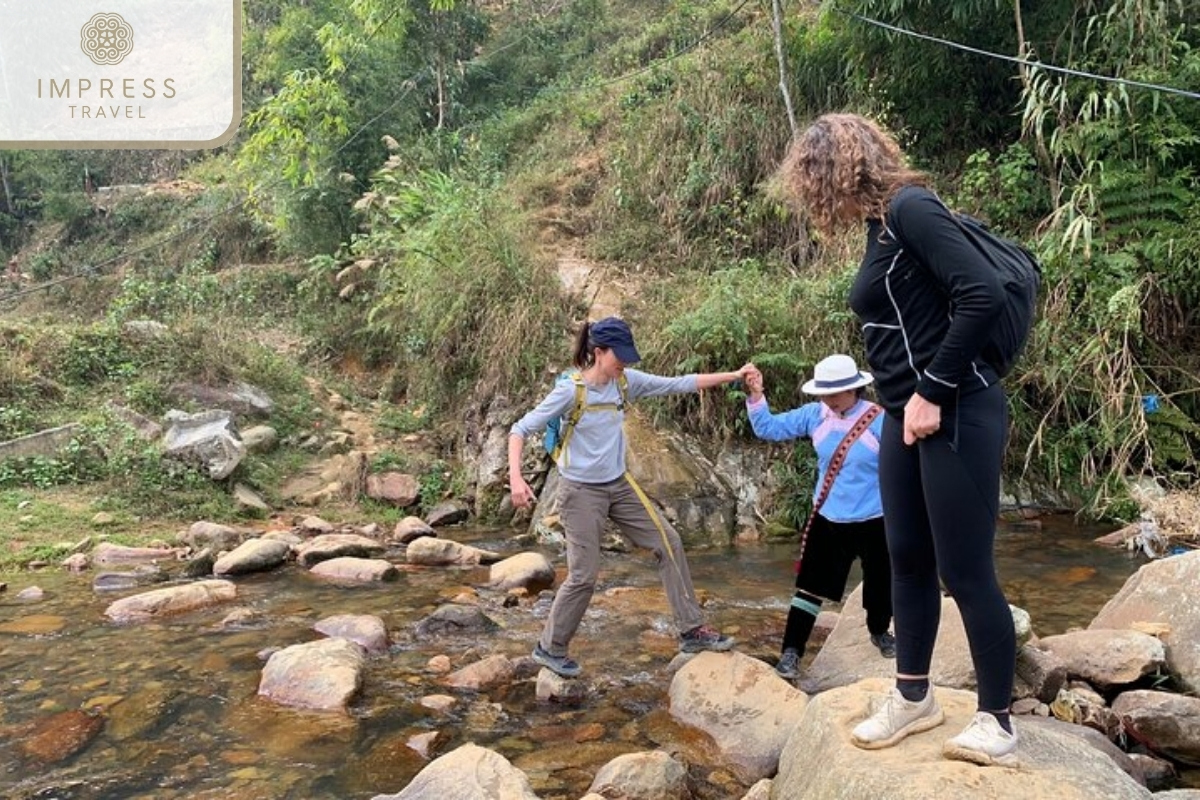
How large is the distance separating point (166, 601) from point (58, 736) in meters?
1.68

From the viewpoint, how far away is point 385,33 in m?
13.4

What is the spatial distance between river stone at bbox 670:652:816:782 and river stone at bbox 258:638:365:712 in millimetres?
1481

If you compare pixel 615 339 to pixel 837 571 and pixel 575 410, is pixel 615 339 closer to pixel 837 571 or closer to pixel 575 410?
pixel 575 410

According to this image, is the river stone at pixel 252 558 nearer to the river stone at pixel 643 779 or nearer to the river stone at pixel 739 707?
the river stone at pixel 739 707

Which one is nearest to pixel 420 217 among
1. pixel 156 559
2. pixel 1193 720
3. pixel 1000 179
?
pixel 156 559

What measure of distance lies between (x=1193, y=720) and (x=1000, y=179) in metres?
6.38

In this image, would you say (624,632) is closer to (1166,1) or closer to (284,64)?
(1166,1)

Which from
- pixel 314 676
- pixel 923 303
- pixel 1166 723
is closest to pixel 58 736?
pixel 314 676

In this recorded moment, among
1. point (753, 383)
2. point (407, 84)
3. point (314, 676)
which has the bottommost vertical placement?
point (314, 676)

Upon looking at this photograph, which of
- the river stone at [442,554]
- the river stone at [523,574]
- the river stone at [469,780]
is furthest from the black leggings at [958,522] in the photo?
the river stone at [442,554]

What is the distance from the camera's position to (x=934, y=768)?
8.12 ft

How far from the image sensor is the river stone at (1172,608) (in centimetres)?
399

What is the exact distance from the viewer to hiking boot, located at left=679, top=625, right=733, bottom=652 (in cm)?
429

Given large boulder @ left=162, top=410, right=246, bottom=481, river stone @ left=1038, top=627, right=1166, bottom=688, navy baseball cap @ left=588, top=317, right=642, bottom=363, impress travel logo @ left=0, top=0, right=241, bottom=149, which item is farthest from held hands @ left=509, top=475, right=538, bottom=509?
large boulder @ left=162, top=410, right=246, bottom=481
